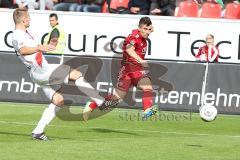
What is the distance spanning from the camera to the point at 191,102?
2100 cm

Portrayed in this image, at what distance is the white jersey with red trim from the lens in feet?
45.7

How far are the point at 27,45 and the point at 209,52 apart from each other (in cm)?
847

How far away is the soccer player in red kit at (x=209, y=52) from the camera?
21.3 metres

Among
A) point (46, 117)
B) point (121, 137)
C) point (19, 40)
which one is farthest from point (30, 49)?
point (121, 137)

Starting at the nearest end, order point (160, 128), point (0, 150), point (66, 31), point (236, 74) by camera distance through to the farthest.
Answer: point (0, 150), point (160, 128), point (236, 74), point (66, 31)

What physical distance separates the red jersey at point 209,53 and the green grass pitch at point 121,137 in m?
1.80

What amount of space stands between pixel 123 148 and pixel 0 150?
201cm

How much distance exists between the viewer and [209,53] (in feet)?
70.1

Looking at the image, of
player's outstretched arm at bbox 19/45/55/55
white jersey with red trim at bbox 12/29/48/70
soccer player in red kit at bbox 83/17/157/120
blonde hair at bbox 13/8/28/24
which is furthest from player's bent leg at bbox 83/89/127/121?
blonde hair at bbox 13/8/28/24

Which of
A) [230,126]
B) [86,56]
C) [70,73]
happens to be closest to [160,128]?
[230,126]

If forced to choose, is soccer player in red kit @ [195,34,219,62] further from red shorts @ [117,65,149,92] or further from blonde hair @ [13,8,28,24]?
blonde hair @ [13,8,28,24]

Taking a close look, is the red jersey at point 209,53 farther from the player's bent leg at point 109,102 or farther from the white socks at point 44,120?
the white socks at point 44,120

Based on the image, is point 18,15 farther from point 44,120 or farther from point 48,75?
point 44,120

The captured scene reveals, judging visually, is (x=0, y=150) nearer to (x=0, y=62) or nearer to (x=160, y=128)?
(x=160, y=128)
